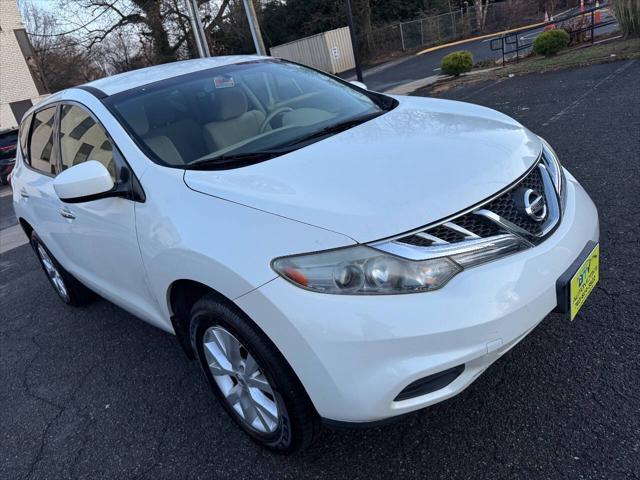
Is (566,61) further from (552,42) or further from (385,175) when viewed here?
(385,175)

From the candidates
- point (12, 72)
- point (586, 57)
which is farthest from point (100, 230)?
point (12, 72)

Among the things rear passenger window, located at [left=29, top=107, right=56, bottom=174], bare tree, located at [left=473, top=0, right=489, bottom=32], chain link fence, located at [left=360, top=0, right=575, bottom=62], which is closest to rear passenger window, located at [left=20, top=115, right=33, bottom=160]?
rear passenger window, located at [left=29, top=107, right=56, bottom=174]

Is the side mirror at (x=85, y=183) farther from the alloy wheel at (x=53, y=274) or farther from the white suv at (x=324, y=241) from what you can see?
the alloy wheel at (x=53, y=274)

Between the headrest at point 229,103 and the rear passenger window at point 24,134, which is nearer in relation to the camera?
the headrest at point 229,103

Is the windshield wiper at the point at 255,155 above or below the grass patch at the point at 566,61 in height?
Result: above

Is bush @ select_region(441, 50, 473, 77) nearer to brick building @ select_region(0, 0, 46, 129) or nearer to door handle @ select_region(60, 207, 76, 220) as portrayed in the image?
door handle @ select_region(60, 207, 76, 220)

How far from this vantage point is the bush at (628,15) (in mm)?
12289

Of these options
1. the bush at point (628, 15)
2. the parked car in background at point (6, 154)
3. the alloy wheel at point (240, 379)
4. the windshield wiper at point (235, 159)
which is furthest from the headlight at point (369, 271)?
the parked car in background at point (6, 154)

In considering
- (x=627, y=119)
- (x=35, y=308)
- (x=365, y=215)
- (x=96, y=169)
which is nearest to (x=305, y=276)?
(x=365, y=215)

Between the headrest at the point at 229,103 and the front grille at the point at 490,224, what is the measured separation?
156 centimetres

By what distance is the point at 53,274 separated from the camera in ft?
14.1

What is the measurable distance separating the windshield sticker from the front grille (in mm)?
1842

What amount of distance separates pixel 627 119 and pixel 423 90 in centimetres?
744

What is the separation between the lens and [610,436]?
2.03 meters
